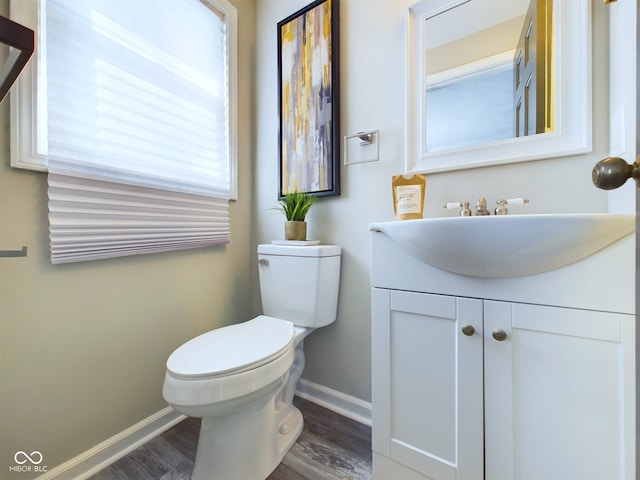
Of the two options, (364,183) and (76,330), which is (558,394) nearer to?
(364,183)

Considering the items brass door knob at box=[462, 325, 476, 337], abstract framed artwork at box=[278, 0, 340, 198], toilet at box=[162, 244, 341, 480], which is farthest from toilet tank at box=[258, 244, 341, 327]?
brass door knob at box=[462, 325, 476, 337]

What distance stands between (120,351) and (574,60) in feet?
6.08

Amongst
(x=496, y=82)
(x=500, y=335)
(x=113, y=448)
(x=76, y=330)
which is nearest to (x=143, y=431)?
(x=113, y=448)

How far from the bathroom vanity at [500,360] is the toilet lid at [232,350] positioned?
1.16 feet

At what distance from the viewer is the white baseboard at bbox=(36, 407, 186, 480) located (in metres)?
0.90

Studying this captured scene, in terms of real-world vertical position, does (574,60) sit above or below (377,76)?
below

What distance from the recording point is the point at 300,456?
1.03 m

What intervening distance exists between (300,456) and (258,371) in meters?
0.50

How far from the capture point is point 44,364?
2.84 feet

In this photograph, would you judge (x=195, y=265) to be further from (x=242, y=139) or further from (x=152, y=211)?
(x=242, y=139)

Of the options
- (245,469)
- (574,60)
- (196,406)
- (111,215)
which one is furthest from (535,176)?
(111,215)

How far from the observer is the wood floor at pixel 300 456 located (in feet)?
3.11

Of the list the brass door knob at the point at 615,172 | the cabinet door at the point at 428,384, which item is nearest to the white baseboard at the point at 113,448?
the cabinet door at the point at 428,384

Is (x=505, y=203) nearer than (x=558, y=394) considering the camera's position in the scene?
No
